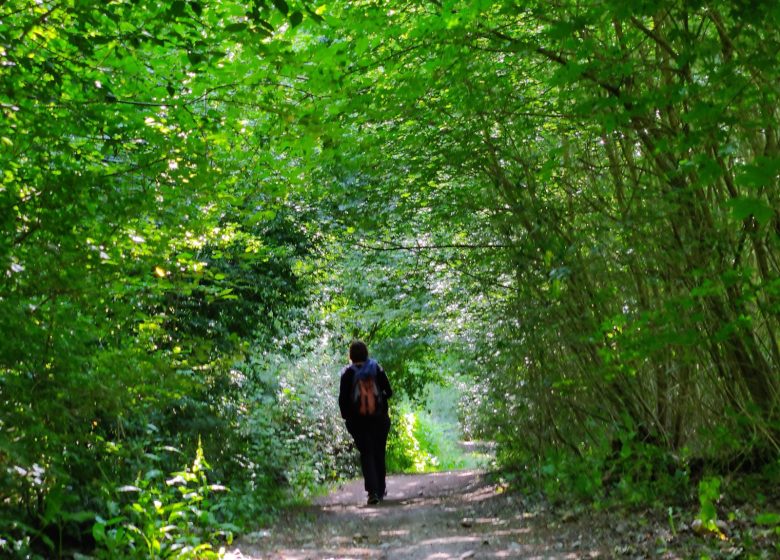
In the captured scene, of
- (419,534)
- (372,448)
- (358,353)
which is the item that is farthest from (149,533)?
(358,353)

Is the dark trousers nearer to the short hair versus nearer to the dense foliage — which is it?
the short hair

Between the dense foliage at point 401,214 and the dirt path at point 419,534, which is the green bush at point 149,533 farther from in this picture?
the dirt path at point 419,534

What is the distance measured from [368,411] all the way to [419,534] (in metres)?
2.59

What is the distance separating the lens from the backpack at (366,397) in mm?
8953

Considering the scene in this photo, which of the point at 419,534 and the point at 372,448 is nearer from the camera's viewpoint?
the point at 419,534

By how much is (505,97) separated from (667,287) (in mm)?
1829

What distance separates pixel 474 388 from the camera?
12680 mm

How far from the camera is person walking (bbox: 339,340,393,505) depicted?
8.98 m

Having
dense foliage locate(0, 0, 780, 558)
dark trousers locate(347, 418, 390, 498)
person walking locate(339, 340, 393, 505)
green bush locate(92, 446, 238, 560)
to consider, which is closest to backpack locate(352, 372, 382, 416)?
person walking locate(339, 340, 393, 505)

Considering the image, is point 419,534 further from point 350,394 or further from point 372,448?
point 350,394

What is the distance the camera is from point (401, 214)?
8.08 meters

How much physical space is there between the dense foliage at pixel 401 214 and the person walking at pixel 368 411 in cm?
124

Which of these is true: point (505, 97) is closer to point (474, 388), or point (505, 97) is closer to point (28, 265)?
point (28, 265)

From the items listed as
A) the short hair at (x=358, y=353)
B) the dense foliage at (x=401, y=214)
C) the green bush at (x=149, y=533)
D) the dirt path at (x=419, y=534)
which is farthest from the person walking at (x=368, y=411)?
the green bush at (x=149, y=533)
